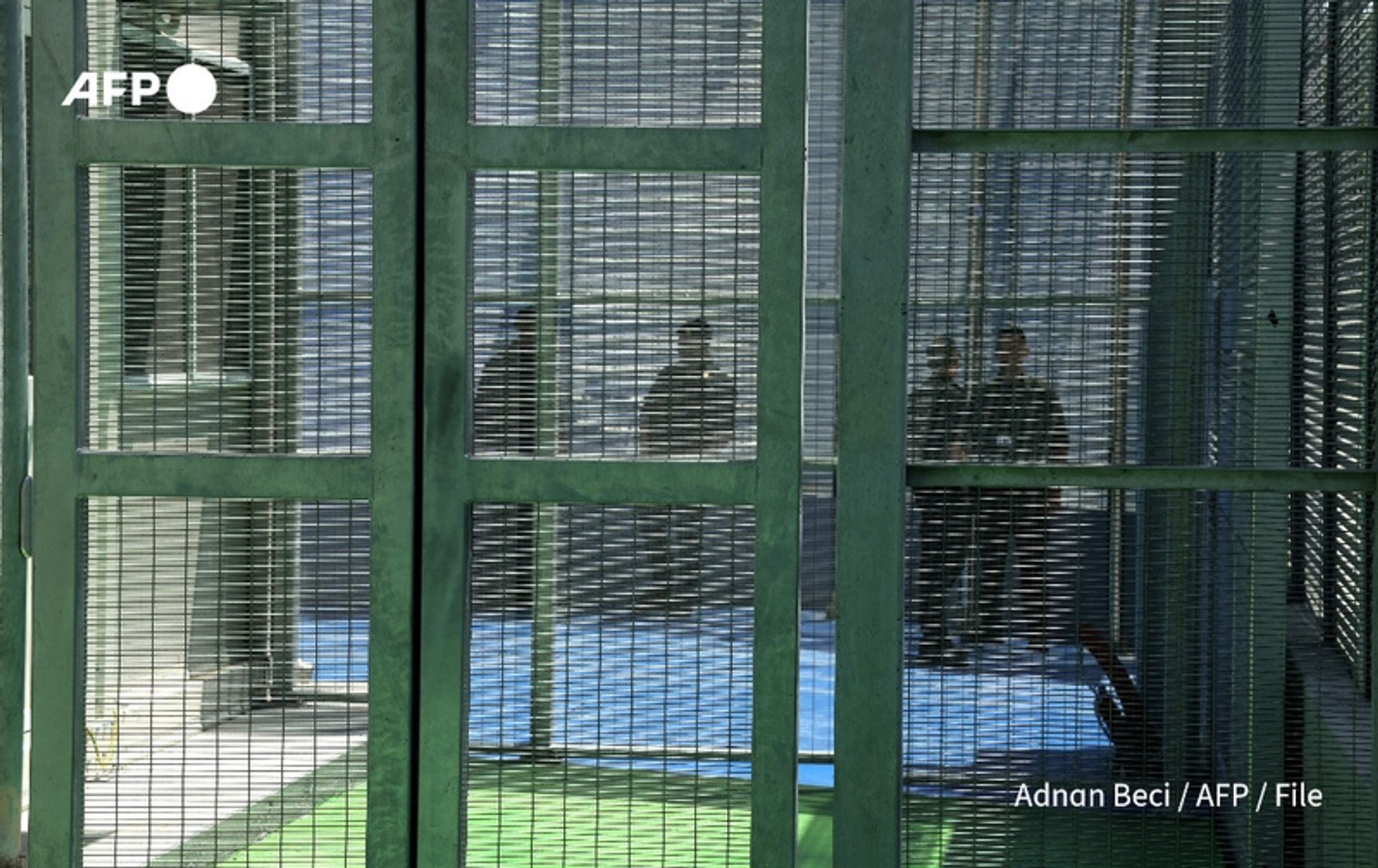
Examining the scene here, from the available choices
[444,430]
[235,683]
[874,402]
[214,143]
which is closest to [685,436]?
[874,402]

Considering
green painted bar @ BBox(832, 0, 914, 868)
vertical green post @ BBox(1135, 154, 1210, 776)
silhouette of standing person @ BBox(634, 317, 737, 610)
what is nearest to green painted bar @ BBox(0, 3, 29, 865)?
silhouette of standing person @ BBox(634, 317, 737, 610)

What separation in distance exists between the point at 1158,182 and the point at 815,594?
2.67 meters

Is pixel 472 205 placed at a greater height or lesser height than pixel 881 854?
greater

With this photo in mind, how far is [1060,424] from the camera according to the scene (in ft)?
12.7

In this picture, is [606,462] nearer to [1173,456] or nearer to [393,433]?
[393,433]

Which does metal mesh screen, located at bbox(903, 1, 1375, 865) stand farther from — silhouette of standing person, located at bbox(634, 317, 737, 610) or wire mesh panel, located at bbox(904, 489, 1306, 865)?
silhouette of standing person, located at bbox(634, 317, 737, 610)

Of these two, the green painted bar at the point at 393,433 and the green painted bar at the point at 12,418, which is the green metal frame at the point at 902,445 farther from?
the green painted bar at the point at 12,418

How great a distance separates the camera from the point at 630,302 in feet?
13.0

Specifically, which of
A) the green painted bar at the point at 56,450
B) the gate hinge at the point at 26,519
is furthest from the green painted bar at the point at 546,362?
the gate hinge at the point at 26,519

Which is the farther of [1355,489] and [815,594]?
[815,594]

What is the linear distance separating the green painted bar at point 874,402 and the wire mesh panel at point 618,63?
0.28 metres

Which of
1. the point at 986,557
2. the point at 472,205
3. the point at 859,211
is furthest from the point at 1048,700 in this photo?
the point at 472,205

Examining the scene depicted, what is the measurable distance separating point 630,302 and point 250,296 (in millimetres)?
949

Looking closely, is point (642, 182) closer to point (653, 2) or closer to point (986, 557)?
point (653, 2)
